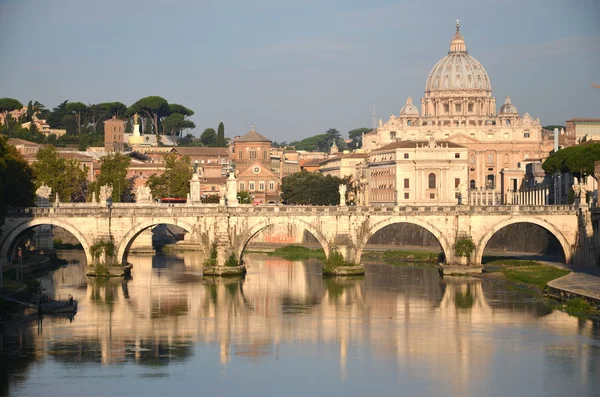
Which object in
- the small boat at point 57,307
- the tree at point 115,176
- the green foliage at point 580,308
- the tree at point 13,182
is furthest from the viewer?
the tree at point 115,176

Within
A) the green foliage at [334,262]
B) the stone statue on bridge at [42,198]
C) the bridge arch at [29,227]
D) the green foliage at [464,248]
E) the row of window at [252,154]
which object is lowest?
the green foliage at [334,262]

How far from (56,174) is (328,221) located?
4480 cm

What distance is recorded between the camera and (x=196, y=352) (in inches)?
2224

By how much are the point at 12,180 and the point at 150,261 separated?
18505 millimetres

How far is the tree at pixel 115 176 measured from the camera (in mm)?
128500

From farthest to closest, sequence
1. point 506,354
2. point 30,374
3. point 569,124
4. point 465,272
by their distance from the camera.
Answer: point 569,124, point 465,272, point 506,354, point 30,374

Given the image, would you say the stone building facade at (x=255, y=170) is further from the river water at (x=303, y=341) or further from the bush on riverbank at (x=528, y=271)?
the river water at (x=303, y=341)

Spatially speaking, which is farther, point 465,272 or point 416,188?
point 416,188

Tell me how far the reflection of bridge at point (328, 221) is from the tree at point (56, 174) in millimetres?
33974

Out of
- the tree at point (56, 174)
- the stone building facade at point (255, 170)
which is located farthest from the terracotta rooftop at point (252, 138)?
the tree at point (56, 174)

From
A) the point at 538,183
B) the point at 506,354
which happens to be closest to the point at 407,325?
the point at 506,354

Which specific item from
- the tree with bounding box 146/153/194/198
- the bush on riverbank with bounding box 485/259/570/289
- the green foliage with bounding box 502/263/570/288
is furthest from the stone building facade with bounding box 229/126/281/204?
the green foliage with bounding box 502/263/570/288

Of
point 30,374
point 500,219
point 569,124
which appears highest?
point 569,124

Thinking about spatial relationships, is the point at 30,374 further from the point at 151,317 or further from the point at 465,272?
the point at 465,272
